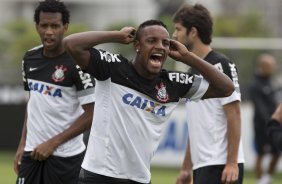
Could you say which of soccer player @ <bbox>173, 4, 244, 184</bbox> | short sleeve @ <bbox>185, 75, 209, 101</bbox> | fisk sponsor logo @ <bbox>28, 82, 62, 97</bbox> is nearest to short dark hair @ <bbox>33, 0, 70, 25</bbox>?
fisk sponsor logo @ <bbox>28, 82, 62, 97</bbox>

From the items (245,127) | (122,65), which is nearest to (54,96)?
(122,65)

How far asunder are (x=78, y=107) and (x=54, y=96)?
0.84 feet

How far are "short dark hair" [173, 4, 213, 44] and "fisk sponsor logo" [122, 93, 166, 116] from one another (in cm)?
155

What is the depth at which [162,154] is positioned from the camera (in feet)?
63.5

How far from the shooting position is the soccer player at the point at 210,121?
8125 mm

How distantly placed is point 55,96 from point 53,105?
3.4 inches

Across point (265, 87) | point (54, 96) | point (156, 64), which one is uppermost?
point (156, 64)

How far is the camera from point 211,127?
826cm

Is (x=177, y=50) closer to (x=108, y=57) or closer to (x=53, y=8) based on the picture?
(x=108, y=57)

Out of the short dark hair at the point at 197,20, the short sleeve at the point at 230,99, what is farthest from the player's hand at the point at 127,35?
the short dark hair at the point at 197,20

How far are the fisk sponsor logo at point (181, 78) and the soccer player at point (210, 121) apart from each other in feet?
2.81

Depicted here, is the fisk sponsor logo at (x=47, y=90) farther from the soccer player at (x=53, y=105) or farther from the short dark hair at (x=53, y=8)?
the short dark hair at (x=53, y=8)

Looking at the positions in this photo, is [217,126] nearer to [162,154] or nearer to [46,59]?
[46,59]

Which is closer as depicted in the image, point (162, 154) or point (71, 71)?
point (71, 71)
